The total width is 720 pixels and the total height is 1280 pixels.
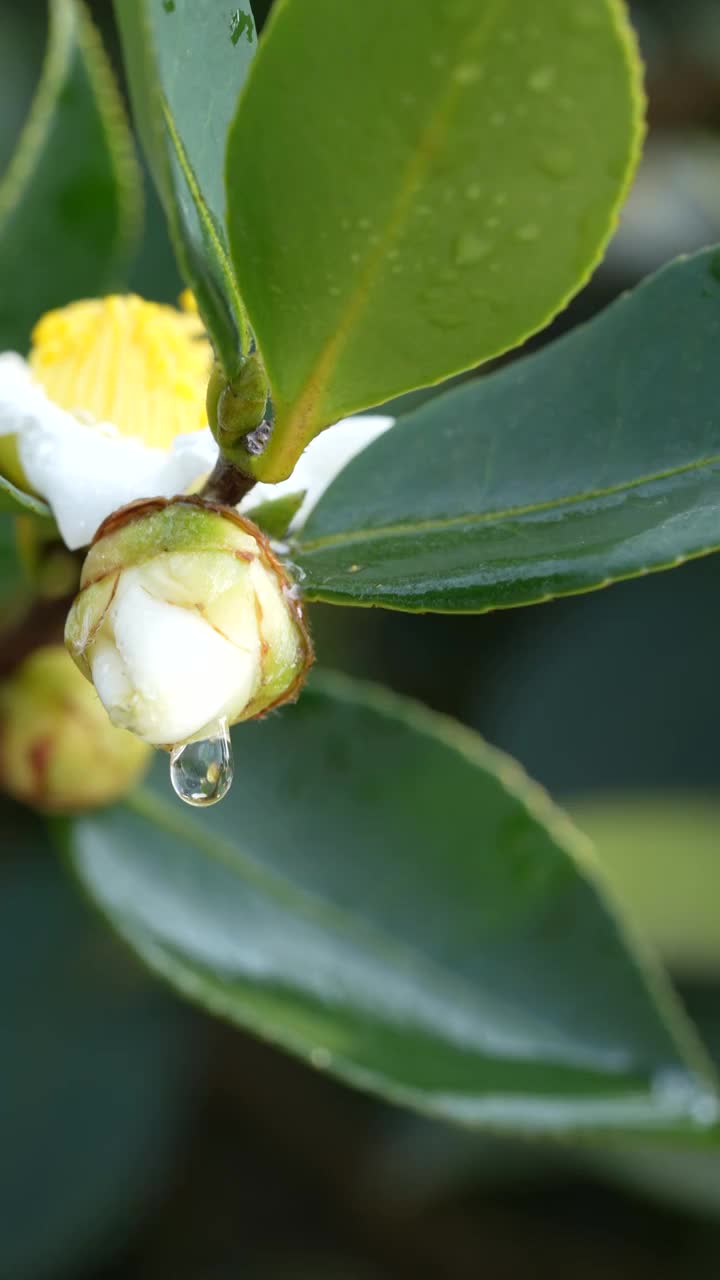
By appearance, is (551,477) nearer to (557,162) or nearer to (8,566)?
(557,162)

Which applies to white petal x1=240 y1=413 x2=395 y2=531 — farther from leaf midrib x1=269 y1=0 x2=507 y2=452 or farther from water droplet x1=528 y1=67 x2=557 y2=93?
water droplet x1=528 y1=67 x2=557 y2=93

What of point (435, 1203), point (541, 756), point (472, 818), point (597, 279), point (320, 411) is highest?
point (320, 411)

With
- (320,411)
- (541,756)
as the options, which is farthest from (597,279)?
(320,411)

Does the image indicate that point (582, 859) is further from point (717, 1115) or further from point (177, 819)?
point (177, 819)

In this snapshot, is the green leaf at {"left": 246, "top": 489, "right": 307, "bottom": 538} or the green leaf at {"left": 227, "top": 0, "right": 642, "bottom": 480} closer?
the green leaf at {"left": 227, "top": 0, "right": 642, "bottom": 480}

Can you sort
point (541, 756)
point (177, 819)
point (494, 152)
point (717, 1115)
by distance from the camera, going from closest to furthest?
point (494, 152) → point (717, 1115) → point (177, 819) → point (541, 756)

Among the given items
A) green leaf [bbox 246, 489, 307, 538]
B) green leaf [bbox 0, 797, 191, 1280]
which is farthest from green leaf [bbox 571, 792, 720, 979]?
green leaf [bbox 246, 489, 307, 538]

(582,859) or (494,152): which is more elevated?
(494,152)
